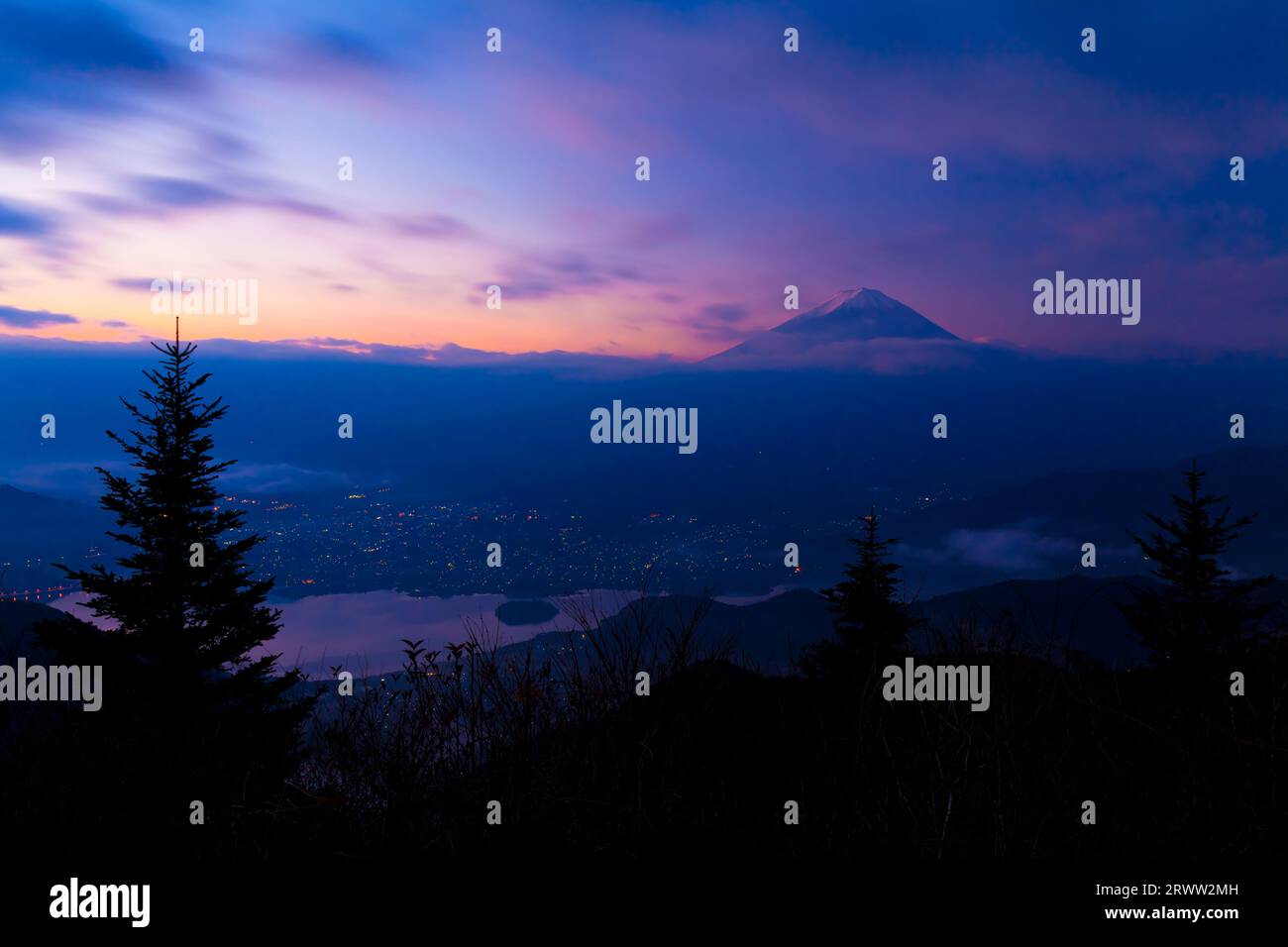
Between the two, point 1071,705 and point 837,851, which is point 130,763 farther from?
point 1071,705

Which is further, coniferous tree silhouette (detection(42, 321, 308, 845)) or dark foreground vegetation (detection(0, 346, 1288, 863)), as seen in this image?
coniferous tree silhouette (detection(42, 321, 308, 845))

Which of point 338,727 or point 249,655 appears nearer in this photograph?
point 338,727

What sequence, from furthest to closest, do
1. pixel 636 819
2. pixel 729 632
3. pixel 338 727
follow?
pixel 729 632
pixel 338 727
pixel 636 819

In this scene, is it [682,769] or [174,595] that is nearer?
[682,769]

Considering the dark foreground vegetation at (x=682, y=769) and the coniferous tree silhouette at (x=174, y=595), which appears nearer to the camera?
the dark foreground vegetation at (x=682, y=769)
